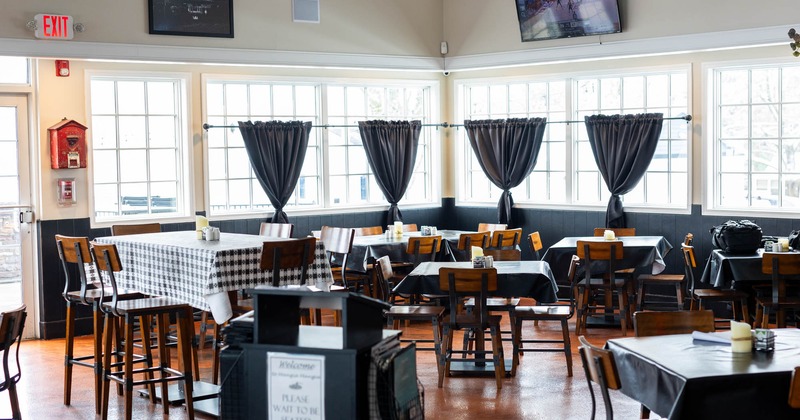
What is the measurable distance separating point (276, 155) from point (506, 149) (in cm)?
255

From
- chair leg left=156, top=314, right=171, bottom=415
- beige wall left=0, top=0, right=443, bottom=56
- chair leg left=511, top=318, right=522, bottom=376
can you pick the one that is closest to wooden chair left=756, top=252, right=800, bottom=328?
chair leg left=511, top=318, right=522, bottom=376

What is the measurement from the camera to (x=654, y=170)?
985 centimetres

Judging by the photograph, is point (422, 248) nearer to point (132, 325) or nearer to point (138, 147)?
point (138, 147)

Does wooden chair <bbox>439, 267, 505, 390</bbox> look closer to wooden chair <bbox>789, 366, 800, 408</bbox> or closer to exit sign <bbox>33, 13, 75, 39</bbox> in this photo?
wooden chair <bbox>789, 366, 800, 408</bbox>

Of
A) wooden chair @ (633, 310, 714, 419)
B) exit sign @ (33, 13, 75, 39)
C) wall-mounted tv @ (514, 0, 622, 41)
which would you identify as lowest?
wooden chair @ (633, 310, 714, 419)

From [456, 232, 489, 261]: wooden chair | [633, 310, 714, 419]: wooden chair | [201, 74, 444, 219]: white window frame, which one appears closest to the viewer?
[633, 310, 714, 419]: wooden chair

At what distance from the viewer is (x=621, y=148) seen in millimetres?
9750

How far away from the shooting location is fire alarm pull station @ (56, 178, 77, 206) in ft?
28.7

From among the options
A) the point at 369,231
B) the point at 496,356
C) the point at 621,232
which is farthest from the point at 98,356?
the point at 621,232

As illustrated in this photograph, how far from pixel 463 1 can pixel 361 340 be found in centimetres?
829

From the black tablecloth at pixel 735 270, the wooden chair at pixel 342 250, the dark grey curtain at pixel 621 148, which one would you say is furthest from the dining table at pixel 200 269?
the dark grey curtain at pixel 621 148

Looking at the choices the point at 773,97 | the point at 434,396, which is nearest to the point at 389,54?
the point at 773,97

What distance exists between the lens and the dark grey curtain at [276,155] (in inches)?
387

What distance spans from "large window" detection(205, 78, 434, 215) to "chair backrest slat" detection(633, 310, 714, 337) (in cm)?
581
